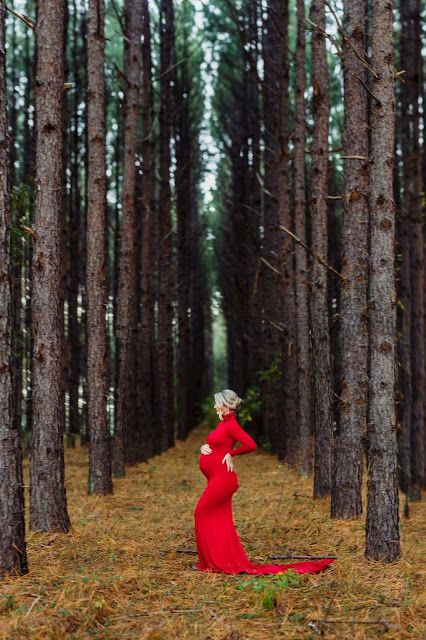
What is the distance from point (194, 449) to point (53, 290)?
595 inches

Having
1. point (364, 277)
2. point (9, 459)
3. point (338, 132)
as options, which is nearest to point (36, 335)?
point (9, 459)

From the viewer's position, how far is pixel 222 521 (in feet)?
23.9

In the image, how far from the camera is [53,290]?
8.75 m

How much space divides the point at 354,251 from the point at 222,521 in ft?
12.6

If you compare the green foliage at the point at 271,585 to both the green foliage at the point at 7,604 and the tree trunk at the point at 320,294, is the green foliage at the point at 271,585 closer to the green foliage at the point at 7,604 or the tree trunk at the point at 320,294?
the green foliage at the point at 7,604

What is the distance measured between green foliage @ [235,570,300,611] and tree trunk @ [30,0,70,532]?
3.10 metres

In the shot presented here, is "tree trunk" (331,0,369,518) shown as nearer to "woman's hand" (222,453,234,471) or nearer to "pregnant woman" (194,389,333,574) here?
"pregnant woman" (194,389,333,574)

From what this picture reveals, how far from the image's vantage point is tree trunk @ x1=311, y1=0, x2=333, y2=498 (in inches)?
444

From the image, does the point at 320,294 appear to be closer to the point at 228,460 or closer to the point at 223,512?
the point at 228,460

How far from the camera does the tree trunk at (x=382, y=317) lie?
7.15 metres

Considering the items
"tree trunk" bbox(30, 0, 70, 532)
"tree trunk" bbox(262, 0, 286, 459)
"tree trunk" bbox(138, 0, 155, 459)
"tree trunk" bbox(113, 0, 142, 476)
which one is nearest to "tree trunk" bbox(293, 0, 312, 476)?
"tree trunk" bbox(262, 0, 286, 459)

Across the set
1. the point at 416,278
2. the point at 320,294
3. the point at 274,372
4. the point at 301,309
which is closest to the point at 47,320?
the point at 320,294

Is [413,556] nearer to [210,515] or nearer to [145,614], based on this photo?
[210,515]

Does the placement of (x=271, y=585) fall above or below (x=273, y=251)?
below
